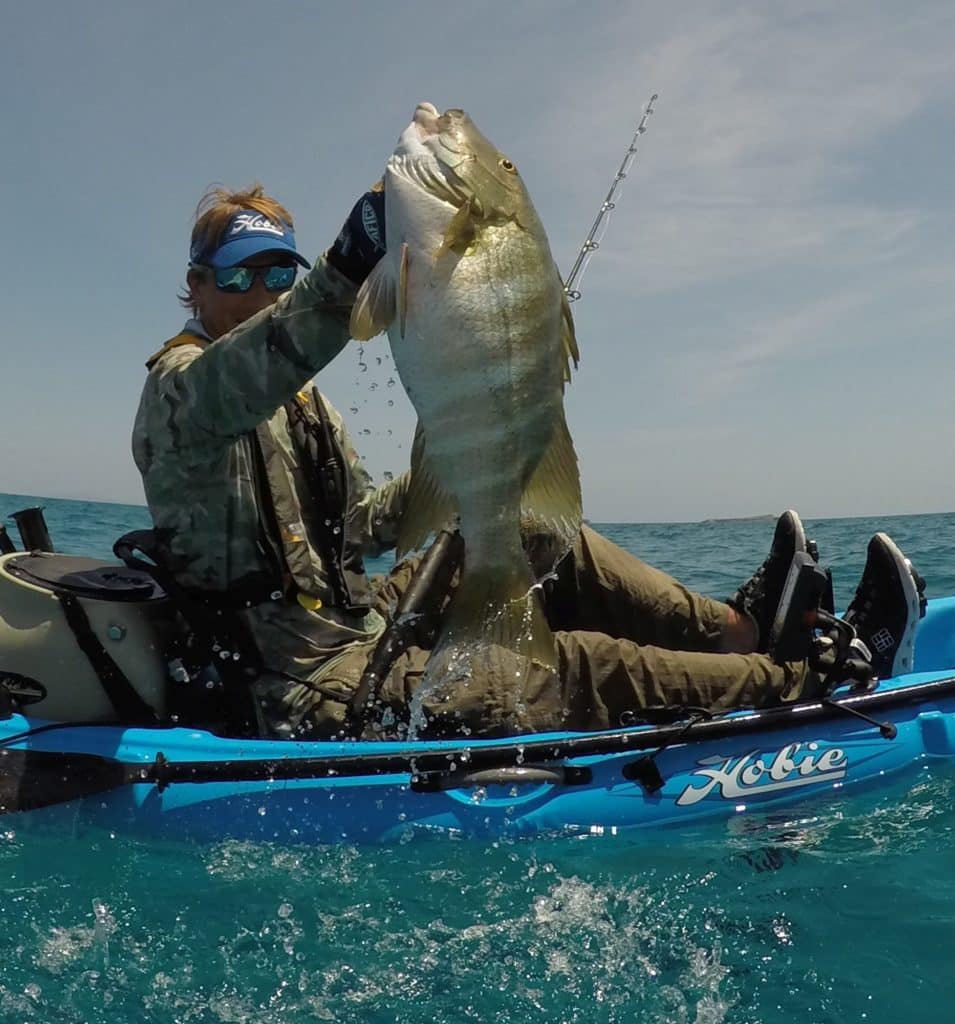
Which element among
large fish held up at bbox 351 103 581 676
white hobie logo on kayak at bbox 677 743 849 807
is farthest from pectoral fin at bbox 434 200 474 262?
white hobie logo on kayak at bbox 677 743 849 807

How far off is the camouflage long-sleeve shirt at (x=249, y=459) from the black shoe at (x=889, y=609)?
7.42 ft

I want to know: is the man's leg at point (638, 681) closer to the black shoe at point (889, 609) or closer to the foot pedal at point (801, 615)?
the foot pedal at point (801, 615)

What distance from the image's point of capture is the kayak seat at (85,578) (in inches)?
144

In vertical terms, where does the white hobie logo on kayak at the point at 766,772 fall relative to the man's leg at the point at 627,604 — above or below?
below

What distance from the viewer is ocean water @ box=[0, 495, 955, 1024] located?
2607mm

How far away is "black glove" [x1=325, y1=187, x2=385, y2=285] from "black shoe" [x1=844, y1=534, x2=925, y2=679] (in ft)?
9.71

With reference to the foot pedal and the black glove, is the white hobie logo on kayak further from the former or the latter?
the black glove

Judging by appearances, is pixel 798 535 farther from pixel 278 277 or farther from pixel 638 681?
pixel 278 277

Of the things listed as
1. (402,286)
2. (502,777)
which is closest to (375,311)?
(402,286)

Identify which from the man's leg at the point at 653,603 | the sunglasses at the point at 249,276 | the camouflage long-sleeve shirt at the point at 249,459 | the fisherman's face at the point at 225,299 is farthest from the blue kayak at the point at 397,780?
the sunglasses at the point at 249,276

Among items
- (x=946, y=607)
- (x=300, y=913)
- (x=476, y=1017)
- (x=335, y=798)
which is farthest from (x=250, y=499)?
(x=946, y=607)

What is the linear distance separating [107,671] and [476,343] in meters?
2.32

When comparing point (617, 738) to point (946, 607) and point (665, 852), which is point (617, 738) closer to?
point (665, 852)

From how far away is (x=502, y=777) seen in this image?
359 centimetres
